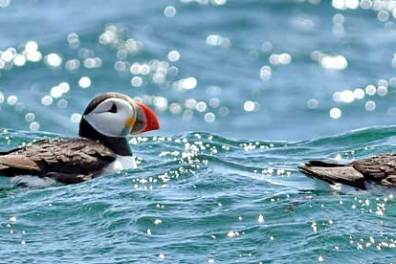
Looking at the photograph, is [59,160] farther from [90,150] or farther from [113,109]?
[113,109]

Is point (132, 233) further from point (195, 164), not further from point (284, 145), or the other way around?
point (284, 145)

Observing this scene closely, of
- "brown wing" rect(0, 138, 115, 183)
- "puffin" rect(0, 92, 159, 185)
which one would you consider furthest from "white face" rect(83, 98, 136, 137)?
"brown wing" rect(0, 138, 115, 183)

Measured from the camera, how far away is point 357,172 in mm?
11820

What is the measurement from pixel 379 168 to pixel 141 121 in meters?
2.92

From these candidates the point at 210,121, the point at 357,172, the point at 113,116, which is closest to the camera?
the point at 357,172

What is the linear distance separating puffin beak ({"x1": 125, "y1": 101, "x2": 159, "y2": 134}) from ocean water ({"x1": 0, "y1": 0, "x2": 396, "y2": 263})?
353mm

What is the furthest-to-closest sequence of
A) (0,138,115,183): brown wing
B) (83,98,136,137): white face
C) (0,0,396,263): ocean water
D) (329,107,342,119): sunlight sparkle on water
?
(329,107,342,119): sunlight sparkle on water → (83,98,136,137): white face → (0,138,115,183): brown wing → (0,0,396,263): ocean water

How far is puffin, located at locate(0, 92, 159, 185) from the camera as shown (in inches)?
492

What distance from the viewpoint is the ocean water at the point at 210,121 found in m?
10.5

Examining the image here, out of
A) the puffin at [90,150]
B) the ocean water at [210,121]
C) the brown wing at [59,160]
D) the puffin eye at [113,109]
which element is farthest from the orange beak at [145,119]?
the brown wing at [59,160]

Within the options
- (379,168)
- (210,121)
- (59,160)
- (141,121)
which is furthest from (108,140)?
(210,121)

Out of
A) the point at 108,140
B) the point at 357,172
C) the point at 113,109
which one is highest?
the point at 113,109

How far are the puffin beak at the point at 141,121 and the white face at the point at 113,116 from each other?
0.07ft

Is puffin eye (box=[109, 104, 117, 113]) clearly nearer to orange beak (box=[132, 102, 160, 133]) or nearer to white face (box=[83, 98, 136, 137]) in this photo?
white face (box=[83, 98, 136, 137])
